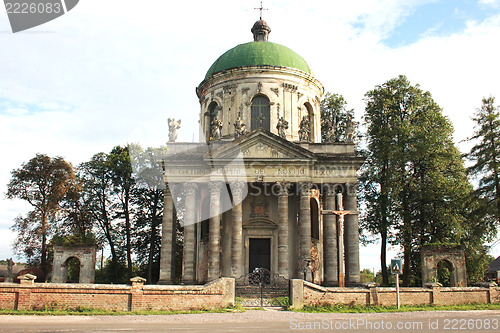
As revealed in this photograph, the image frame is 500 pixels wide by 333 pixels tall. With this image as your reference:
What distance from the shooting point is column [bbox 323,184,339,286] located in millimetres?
26188

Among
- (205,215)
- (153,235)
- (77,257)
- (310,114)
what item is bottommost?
(77,257)

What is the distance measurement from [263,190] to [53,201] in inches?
759

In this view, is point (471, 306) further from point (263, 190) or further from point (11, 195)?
point (11, 195)

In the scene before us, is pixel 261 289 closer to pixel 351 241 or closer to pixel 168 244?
pixel 351 241

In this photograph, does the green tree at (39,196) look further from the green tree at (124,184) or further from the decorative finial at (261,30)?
the decorative finial at (261,30)

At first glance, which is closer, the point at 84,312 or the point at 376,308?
the point at 84,312

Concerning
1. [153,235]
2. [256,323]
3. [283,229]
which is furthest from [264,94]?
[256,323]

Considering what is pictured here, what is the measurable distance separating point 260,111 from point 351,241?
457 inches

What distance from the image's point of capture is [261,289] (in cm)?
2041

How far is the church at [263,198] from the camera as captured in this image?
86.5 feet

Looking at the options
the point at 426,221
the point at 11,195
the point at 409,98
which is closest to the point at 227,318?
the point at 426,221

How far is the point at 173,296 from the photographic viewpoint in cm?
1777

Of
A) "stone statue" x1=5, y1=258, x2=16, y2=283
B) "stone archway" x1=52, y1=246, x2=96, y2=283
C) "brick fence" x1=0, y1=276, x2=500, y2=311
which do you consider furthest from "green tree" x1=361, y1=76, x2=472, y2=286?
"stone statue" x1=5, y1=258, x2=16, y2=283

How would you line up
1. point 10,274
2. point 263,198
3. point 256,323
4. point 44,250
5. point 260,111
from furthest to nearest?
1. point 44,250
2. point 10,274
3. point 260,111
4. point 263,198
5. point 256,323
